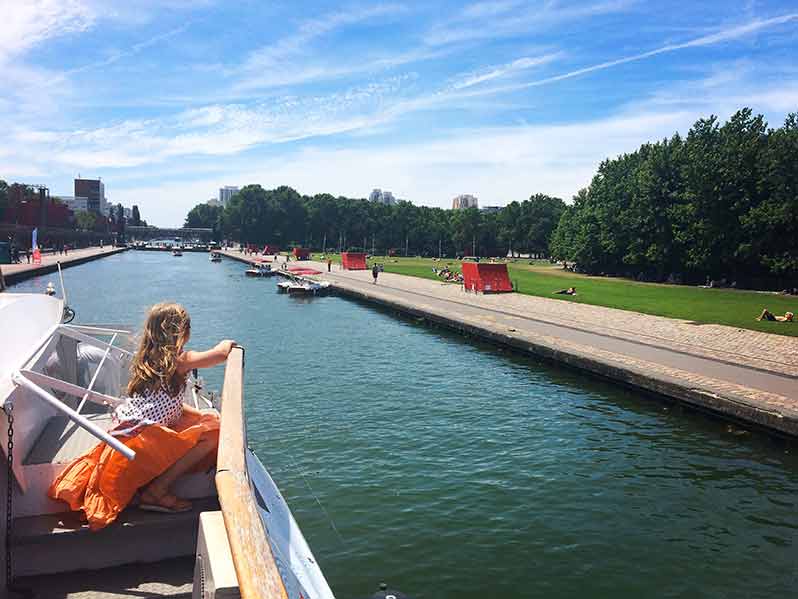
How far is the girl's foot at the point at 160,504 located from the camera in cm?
475

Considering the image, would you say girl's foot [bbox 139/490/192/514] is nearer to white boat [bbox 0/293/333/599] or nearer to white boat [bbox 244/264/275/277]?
white boat [bbox 0/293/333/599]

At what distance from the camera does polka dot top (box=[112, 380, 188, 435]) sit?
16.1ft

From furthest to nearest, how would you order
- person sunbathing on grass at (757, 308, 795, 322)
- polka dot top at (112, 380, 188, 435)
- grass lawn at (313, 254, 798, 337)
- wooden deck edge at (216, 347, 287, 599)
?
person sunbathing on grass at (757, 308, 795, 322), grass lawn at (313, 254, 798, 337), polka dot top at (112, 380, 188, 435), wooden deck edge at (216, 347, 287, 599)

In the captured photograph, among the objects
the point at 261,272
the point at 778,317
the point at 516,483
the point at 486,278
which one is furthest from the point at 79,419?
the point at 261,272

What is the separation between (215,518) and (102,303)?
41343 mm

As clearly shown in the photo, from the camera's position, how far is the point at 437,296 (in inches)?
1638

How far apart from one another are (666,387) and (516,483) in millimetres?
6878

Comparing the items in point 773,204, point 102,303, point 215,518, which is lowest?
point 102,303

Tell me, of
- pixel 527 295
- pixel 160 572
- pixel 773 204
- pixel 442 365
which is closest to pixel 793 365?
pixel 442 365

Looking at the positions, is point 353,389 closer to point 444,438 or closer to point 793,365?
point 444,438

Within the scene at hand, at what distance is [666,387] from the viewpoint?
53.8ft

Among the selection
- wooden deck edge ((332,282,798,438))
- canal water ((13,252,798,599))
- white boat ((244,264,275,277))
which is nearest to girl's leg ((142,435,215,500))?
canal water ((13,252,798,599))

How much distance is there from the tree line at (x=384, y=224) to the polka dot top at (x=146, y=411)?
430 ft

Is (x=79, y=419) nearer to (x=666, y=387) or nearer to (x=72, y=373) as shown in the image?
(x=72, y=373)
